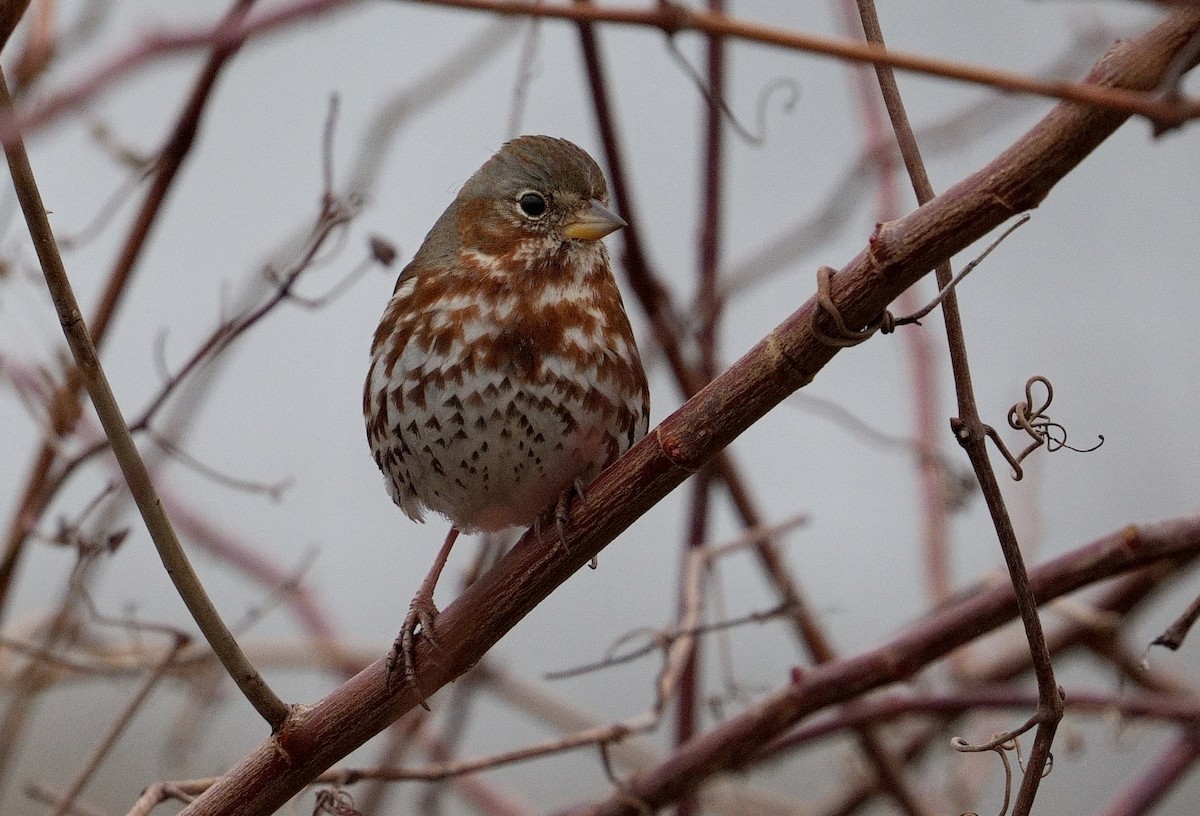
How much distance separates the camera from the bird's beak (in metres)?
3.32

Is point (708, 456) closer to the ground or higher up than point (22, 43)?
closer to the ground

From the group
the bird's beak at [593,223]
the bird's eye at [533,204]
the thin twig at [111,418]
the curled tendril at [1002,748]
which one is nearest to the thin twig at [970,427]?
the curled tendril at [1002,748]

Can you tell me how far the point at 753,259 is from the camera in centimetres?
425

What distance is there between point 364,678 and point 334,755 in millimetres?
143

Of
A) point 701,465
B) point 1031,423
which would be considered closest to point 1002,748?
point 1031,423

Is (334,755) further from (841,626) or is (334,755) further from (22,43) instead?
(841,626)

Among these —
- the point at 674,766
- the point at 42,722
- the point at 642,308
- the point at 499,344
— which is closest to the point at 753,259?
the point at 642,308

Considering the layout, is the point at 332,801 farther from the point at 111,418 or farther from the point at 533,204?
the point at 533,204

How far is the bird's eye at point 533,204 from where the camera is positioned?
3402mm

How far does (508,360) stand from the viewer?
3131 millimetres

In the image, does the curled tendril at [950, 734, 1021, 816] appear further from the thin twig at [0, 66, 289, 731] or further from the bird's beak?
the bird's beak

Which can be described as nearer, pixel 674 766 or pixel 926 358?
pixel 674 766

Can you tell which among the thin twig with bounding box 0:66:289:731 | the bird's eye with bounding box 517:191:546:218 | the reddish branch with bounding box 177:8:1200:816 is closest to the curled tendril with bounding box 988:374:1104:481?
the reddish branch with bounding box 177:8:1200:816

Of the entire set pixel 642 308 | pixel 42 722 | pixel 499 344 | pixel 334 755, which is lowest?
pixel 334 755
